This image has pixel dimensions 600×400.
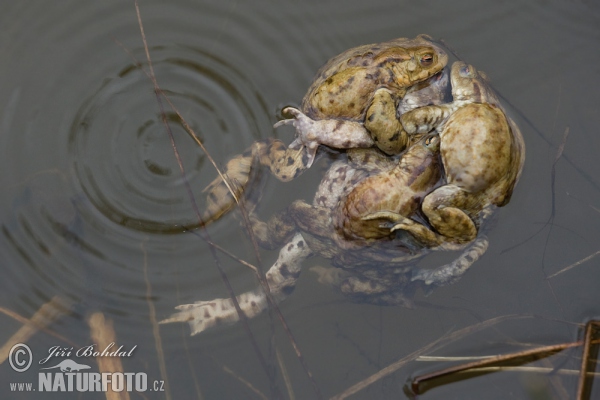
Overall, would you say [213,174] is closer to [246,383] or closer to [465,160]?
[246,383]

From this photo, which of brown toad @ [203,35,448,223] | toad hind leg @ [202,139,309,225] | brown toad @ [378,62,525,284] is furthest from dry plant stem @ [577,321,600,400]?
toad hind leg @ [202,139,309,225]

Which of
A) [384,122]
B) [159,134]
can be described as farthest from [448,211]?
[159,134]

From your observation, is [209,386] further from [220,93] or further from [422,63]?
[422,63]

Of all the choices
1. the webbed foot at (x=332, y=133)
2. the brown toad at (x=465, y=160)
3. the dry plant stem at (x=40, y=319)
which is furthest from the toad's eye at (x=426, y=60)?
the dry plant stem at (x=40, y=319)

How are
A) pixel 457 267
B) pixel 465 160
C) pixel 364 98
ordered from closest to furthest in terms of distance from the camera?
pixel 465 160, pixel 364 98, pixel 457 267

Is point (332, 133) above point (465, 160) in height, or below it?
above
